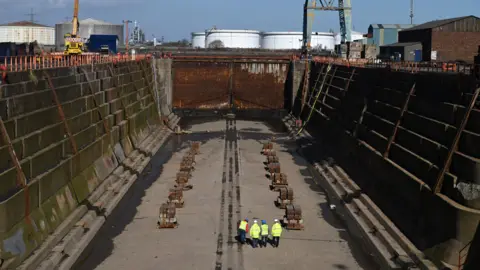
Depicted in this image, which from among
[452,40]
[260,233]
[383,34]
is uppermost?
[383,34]

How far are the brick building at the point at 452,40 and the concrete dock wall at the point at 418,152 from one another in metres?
17.0

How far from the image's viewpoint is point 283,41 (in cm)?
12019

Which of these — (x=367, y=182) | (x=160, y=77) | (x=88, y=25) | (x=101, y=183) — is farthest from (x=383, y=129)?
(x=88, y=25)

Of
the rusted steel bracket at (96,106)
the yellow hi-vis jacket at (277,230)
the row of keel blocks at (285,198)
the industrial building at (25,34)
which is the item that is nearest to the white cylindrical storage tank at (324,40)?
the industrial building at (25,34)

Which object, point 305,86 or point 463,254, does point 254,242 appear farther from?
point 305,86

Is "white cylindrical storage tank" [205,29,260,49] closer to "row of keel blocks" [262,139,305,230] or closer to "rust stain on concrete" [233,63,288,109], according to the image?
"rust stain on concrete" [233,63,288,109]

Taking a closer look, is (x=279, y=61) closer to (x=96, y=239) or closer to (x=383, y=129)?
(x=383, y=129)

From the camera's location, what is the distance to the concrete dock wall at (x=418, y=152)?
55.3 ft

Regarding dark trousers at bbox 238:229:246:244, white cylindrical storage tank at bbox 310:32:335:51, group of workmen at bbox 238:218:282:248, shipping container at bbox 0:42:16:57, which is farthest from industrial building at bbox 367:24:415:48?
dark trousers at bbox 238:229:246:244

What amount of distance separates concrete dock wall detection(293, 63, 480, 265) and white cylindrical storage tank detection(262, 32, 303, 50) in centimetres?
8350

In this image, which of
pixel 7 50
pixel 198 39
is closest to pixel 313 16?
pixel 7 50

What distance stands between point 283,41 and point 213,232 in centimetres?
10230

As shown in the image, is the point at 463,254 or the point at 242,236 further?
the point at 242,236

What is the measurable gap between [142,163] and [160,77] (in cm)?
2278
